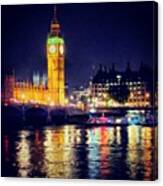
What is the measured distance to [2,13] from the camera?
13.3 ft

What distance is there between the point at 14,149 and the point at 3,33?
653mm

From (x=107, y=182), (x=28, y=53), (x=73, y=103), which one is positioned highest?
(x=28, y=53)

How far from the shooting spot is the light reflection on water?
387 cm

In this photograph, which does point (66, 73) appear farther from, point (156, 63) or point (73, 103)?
point (156, 63)

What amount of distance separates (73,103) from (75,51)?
287 millimetres

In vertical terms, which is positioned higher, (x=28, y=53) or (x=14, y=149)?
(x=28, y=53)

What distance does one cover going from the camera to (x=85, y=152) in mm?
3939

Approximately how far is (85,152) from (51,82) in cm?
43

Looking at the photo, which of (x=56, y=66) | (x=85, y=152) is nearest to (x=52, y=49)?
(x=56, y=66)

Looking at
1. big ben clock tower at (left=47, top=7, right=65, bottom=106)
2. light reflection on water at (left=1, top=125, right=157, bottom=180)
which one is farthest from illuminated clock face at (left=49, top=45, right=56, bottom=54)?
light reflection on water at (left=1, top=125, right=157, bottom=180)

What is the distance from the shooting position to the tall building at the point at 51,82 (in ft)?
13.0

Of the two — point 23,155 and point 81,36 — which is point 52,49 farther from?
point 23,155

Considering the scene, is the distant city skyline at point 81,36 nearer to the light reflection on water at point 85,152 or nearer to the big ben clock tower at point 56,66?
the big ben clock tower at point 56,66

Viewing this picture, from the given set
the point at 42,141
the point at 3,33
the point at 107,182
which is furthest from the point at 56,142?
the point at 3,33
